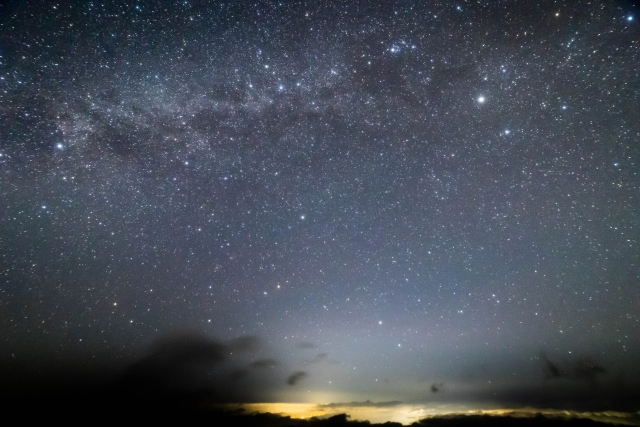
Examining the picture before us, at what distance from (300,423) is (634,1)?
153 meters

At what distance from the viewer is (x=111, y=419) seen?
8462cm

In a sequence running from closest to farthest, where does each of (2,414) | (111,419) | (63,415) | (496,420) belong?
(2,414), (63,415), (111,419), (496,420)

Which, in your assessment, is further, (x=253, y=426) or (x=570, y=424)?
(x=570, y=424)

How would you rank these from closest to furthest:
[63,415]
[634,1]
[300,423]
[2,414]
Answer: [634,1], [2,414], [63,415], [300,423]

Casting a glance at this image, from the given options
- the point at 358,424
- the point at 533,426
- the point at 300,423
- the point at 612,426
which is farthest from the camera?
the point at 358,424

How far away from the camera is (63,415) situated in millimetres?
79375

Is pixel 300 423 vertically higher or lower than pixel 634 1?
lower

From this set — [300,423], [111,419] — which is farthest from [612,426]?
[111,419]

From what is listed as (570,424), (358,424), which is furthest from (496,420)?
(358,424)

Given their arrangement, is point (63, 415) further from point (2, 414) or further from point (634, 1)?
point (634, 1)

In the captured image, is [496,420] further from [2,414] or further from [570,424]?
[2,414]

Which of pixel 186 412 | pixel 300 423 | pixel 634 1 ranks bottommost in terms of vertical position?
pixel 300 423

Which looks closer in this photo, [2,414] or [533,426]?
[2,414]

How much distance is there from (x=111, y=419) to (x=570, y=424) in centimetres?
21432
